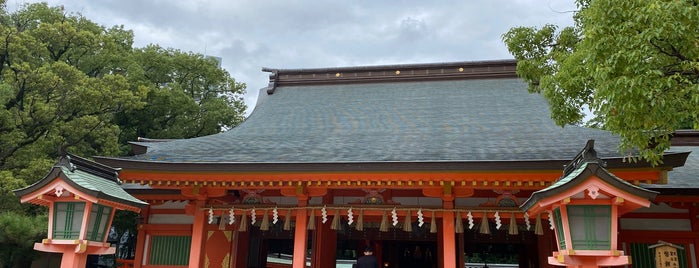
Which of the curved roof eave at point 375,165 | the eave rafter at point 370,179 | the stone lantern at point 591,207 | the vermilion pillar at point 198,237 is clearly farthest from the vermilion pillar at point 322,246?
the stone lantern at point 591,207

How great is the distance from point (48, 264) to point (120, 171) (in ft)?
28.7

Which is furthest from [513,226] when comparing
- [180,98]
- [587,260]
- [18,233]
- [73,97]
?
[180,98]

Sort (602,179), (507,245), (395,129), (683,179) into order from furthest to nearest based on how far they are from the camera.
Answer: (507,245)
(395,129)
(683,179)
(602,179)

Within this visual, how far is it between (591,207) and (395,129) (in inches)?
206

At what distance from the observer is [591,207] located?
5.35 m

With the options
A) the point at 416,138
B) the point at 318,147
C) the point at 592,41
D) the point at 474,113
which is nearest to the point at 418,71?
the point at 474,113

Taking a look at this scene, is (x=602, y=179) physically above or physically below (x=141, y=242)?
above

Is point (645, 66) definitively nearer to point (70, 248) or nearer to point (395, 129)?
point (395, 129)

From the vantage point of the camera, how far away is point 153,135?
62.9ft

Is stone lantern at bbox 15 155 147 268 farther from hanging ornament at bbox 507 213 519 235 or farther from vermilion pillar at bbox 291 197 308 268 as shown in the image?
hanging ornament at bbox 507 213 519 235

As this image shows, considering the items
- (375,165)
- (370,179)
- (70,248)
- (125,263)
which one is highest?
(375,165)

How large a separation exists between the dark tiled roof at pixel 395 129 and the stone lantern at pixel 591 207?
1.61 metres

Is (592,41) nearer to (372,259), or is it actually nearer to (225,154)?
(372,259)

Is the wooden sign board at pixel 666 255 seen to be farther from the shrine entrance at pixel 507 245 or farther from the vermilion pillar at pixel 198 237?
the vermilion pillar at pixel 198 237
